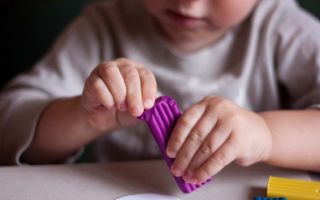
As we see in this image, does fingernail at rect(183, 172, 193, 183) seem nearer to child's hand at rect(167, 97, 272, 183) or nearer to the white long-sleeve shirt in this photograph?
child's hand at rect(167, 97, 272, 183)

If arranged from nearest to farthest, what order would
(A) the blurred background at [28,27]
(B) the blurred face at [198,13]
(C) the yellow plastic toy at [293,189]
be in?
(C) the yellow plastic toy at [293,189] < (B) the blurred face at [198,13] < (A) the blurred background at [28,27]

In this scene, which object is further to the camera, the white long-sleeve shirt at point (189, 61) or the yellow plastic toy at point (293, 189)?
the white long-sleeve shirt at point (189, 61)

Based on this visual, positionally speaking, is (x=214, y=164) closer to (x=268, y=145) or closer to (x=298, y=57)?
(x=268, y=145)

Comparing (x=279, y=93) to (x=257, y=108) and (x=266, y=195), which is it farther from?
(x=266, y=195)

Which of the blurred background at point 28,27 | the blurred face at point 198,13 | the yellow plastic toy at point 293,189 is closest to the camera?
the yellow plastic toy at point 293,189

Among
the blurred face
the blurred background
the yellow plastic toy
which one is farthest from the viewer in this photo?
the blurred background

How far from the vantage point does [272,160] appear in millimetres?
521

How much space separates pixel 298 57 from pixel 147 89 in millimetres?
290

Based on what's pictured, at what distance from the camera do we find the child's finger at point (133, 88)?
1.52ft

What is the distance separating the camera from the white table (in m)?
0.47

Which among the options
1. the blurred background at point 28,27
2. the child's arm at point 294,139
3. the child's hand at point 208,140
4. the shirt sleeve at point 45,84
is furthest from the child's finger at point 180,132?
the blurred background at point 28,27

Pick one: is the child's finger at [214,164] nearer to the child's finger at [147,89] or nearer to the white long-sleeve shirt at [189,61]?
the child's finger at [147,89]

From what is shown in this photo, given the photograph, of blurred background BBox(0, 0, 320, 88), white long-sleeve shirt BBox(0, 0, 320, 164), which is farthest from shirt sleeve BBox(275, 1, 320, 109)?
blurred background BBox(0, 0, 320, 88)

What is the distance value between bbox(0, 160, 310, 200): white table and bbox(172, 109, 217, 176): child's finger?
0.03 metres
